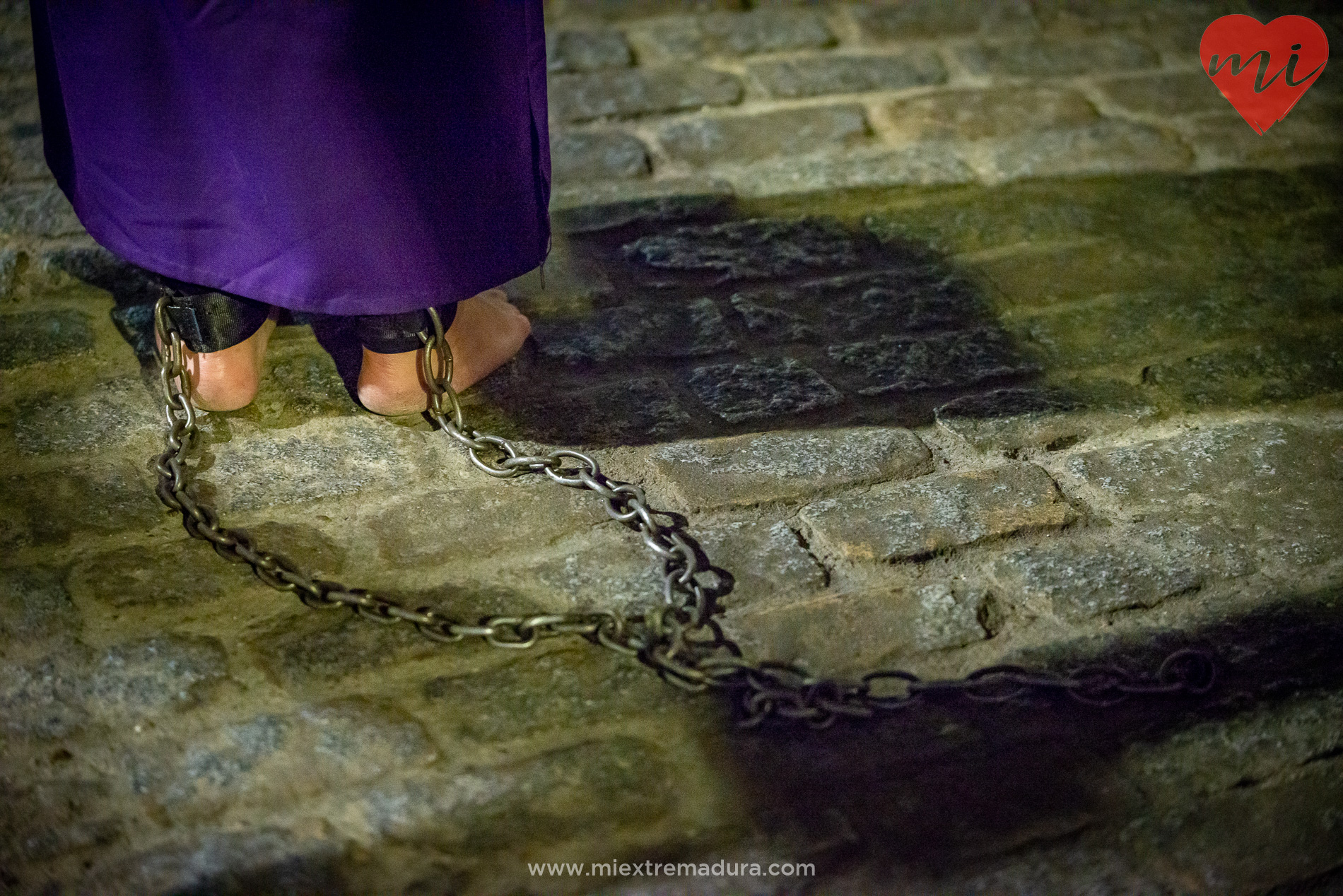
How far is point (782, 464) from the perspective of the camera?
2.10m

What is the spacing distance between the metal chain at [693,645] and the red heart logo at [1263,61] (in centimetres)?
226

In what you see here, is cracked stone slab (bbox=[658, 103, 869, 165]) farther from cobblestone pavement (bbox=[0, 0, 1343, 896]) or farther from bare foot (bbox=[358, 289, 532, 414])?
bare foot (bbox=[358, 289, 532, 414])

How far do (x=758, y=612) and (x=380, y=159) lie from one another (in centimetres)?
85

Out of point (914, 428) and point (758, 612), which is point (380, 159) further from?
point (914, 428)

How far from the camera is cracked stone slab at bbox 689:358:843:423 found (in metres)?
2.25

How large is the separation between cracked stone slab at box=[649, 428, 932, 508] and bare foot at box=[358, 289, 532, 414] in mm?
397

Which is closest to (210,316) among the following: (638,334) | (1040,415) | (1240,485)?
(638,334)

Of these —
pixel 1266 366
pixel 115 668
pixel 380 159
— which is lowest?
pixel 115 668

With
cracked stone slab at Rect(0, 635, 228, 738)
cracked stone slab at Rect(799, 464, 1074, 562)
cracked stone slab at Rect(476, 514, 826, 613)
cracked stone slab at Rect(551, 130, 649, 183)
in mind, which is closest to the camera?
cracked stone slab at Rect(0, 635, 228, 738)

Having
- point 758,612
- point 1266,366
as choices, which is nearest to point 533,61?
point 758,612

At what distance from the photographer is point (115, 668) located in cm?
166

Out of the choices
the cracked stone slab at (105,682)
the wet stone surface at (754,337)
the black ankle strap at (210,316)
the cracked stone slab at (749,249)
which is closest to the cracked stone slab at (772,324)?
the wet stone surface at (754,337)

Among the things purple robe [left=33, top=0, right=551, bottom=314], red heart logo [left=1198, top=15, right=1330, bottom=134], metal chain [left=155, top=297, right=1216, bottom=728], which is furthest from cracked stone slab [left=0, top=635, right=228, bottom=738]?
red heart logo [left=1198, top=15, right=1330, bottom=134]

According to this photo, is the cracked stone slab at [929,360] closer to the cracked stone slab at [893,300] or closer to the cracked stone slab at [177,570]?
the cracked stone slab at [893,300]
